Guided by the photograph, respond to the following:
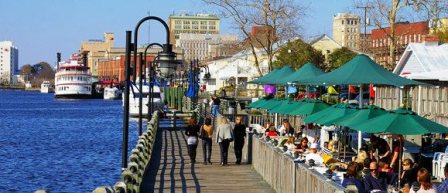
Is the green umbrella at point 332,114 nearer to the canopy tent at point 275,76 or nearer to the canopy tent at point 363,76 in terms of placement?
the canopy tent at point 363,76

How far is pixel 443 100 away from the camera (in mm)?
35656

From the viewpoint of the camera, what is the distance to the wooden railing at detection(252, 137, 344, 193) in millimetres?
16531

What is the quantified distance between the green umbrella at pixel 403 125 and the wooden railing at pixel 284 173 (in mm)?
2129

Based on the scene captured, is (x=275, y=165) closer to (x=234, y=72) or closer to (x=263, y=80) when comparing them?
(x=263, y=80)

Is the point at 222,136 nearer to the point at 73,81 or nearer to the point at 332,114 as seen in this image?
the point at 332,114

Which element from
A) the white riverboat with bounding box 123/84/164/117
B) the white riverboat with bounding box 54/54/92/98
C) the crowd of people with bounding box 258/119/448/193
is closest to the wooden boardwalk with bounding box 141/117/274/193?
the crowd of people with bounding box 258/119/448/193


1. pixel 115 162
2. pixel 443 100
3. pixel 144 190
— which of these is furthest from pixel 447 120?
pixel 115 162

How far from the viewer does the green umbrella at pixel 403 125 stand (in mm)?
20719

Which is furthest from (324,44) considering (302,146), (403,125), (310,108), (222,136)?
(403,125)

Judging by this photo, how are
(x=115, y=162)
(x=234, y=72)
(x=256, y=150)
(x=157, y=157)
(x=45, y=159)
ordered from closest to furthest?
(x=256, y=150)
(x=157, y=157)
(x=115, y=162)
(x=45, y=159)
(x=234, y=72)

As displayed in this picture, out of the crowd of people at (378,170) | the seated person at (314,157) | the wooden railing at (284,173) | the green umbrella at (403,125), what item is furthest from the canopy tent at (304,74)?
the green umbrella at (403,125)

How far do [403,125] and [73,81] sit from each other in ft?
547

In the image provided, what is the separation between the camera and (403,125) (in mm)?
21031

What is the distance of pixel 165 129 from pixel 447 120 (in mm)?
19877
